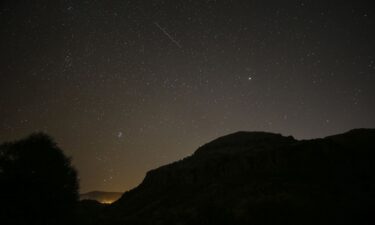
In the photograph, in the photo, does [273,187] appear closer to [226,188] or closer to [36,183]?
[226,188]

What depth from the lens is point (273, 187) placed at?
58.6 m

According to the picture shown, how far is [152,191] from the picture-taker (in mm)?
89312

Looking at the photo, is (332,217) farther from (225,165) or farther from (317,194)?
(225,165)

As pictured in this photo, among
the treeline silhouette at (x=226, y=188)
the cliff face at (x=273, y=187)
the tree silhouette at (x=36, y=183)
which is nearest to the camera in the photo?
the tree silhouette at (x=36, y=183)

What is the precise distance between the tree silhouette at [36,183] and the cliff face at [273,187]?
2129 centimetres

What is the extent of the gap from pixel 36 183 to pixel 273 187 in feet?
164

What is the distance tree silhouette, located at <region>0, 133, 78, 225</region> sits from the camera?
1814cm

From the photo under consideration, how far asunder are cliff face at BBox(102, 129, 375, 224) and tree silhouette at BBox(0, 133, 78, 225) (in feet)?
69.9

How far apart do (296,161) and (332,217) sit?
28.4 meters

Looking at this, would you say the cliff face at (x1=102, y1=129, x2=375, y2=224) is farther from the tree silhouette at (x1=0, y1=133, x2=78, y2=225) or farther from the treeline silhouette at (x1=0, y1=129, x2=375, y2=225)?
the tree silhouette at (x1=0, y1=133, x2=78, y2=225)

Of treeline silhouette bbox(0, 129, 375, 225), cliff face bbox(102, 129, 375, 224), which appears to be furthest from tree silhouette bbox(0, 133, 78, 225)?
cliff face bbox(102, 129, 375, 224)

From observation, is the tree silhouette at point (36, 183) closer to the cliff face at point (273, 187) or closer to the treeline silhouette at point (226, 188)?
the treeline silhouette at point (226, 188)

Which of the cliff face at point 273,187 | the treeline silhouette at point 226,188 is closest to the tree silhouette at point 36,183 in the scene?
the treeline silhouette at point 226,188

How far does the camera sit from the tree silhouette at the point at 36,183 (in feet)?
59.5
